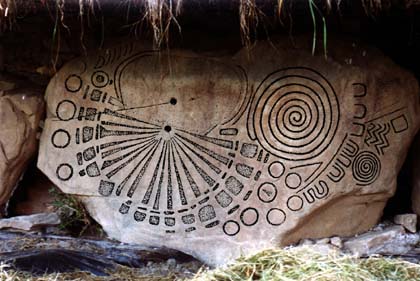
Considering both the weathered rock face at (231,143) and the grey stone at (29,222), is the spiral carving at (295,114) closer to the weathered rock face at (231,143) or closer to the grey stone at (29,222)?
the weathered rock face at (231,143)

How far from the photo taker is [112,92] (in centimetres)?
323

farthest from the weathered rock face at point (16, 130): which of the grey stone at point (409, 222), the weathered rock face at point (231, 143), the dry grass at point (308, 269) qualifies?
the grey stone at point (409, 222)

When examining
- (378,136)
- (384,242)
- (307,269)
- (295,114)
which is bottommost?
(384,242)

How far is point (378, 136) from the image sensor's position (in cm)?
308

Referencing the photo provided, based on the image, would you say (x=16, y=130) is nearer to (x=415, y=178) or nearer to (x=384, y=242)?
(x=384, y=242)

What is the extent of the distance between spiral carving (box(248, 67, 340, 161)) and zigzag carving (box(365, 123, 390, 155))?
6.9 inches

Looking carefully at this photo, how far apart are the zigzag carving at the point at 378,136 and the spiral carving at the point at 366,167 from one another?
0.05 m

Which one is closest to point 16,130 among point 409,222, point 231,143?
point 231,143

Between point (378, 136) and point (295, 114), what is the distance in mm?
408

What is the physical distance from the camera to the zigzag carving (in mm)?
3070

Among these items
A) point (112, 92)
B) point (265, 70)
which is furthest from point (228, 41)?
point (112, 92)

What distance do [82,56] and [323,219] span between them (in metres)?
1.45

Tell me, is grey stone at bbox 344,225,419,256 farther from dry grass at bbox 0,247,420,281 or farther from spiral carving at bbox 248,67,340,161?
dry grass at bbox 0,247,420,281

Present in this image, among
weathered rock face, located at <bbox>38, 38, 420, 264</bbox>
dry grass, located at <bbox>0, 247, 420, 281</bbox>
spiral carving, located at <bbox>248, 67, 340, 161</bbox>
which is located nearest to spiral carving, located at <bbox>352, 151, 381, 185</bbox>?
weathered rock face, located at <bbox>38, 38, 420, 264</bbox>
